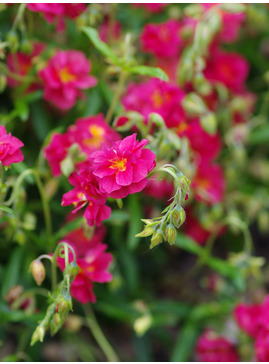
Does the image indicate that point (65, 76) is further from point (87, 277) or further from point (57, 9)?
point (87, 277)

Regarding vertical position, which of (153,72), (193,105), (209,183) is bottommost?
(209,183)

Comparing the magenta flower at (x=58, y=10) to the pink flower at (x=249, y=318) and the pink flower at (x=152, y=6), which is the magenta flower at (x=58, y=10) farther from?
the pink flower at (x=249, y=318)

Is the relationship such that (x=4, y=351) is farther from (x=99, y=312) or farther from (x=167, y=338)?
(x=167, y=338)

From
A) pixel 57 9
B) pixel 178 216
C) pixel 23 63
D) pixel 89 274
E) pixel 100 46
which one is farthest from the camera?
pixel 23 63

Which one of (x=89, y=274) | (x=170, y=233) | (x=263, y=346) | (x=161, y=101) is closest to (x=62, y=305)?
(x=89, y=274)

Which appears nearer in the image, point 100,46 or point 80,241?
point 100,46
